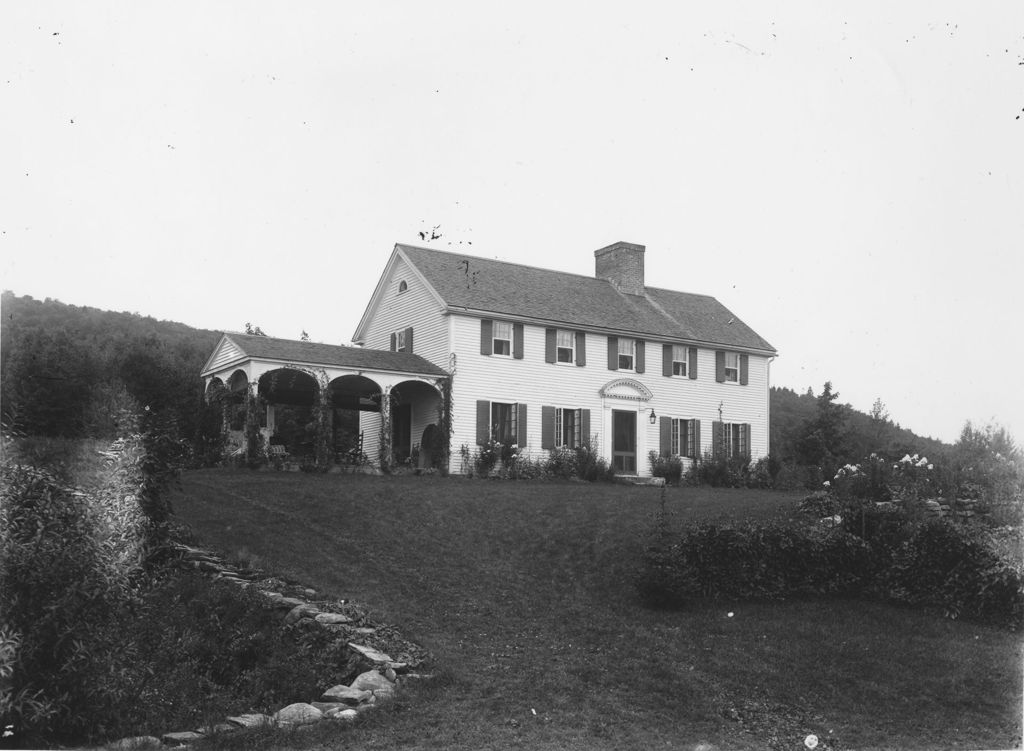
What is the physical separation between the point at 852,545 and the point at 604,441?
1506 centimetres

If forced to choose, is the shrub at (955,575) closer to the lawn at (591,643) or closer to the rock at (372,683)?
the lawn at (591,643)

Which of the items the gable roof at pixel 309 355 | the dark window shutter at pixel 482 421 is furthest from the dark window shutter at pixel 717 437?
the gable roof at pixel 309 355

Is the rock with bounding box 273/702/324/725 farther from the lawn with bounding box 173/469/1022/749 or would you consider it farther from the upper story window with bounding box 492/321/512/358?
the upper story window with bounding box 492/321/512/358

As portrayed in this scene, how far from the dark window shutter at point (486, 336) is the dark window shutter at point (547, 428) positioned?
233cm

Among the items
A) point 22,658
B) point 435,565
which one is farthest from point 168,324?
point 22,658

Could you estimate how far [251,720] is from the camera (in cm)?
787

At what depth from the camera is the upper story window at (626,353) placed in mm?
29406

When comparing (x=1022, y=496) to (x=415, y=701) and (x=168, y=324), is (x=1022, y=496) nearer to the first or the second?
(x=415, y=701)

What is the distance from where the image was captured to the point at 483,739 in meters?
7.73

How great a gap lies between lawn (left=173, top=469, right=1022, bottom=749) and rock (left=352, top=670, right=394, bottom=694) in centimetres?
35

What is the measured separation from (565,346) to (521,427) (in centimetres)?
284

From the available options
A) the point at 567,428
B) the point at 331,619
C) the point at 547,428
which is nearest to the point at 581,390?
the point at 567,428

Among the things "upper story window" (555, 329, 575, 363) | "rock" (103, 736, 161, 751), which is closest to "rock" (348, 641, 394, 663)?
"rock" (103, 736, 161, 751)

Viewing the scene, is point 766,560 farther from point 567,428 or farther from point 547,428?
point 567,428
